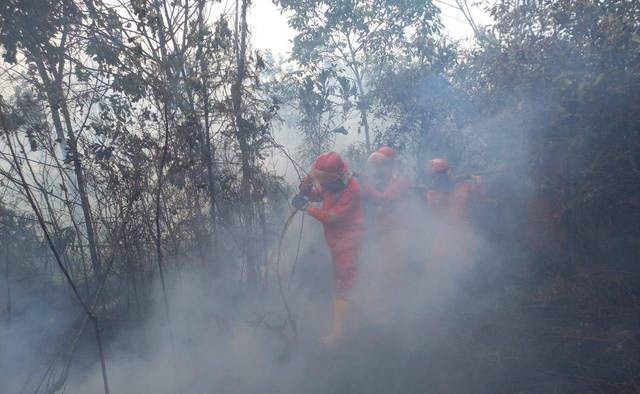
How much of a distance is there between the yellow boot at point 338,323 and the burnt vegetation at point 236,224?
16 centimetres

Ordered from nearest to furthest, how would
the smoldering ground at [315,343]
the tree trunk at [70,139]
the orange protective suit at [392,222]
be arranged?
the smoldering ground at [315,343], the tree trunk at [70,139], the orange protective suit at [392,222]

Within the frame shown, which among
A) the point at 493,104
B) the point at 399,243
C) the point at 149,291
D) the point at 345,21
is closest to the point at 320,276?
the point at 399,243

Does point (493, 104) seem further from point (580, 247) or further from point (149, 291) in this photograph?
point (149, 291)

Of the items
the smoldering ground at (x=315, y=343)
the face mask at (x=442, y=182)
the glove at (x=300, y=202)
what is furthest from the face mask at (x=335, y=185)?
the face mask at (x=442, y=182)

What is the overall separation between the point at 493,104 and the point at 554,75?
60.3 inches

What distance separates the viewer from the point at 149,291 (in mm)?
4758

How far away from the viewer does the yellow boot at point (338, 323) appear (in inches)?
179

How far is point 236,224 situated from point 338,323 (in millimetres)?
1658

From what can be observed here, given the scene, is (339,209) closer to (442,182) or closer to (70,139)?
(442,182)

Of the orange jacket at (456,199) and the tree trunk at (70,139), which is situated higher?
the tree trunk at (70,139)

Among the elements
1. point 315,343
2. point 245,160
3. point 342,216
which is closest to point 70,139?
point 245,160

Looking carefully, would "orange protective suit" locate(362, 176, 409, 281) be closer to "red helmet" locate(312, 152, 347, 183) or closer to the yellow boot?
"red helmet" locate(312, 152, 347, 183)

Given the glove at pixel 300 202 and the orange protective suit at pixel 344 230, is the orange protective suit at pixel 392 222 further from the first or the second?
the glove at pixel 300 202

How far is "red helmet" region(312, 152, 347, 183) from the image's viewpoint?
456 cm
